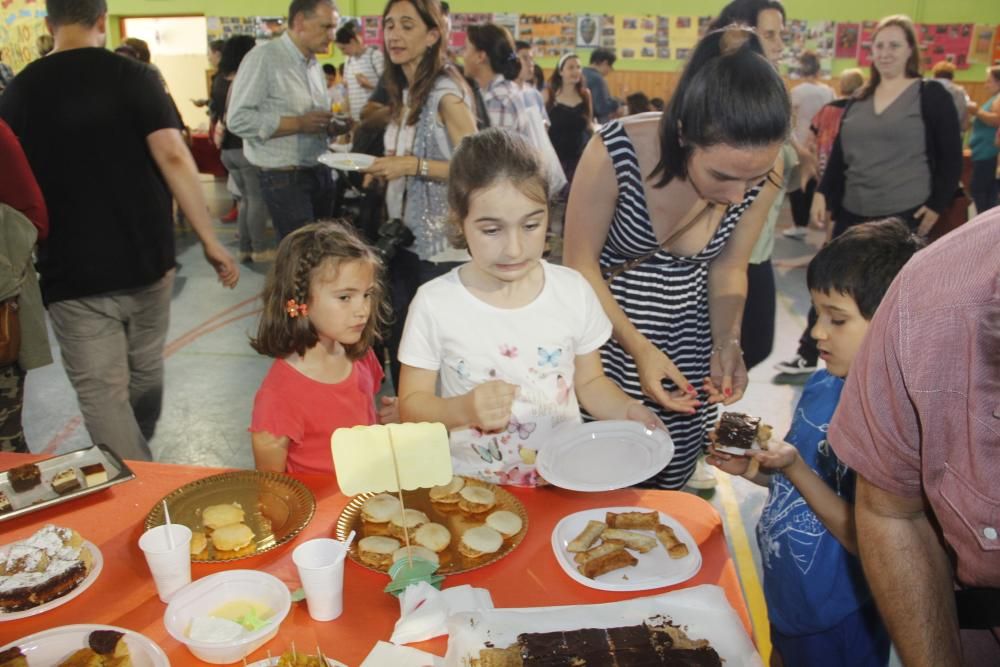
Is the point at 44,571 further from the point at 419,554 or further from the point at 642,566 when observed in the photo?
the point at 642,566

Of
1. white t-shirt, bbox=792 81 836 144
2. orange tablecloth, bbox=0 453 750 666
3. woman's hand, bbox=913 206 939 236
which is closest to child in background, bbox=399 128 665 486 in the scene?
orange tablecloth, bbox=0 453 750 666

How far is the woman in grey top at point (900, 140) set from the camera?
423 cm

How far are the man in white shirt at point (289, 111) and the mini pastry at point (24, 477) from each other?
349 centimetres

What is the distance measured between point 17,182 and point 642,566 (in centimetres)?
234

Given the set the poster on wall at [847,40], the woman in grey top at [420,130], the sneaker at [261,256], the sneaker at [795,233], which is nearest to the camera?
the woman in grey top at [420,130]

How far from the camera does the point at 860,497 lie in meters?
1.26

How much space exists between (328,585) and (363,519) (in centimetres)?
33

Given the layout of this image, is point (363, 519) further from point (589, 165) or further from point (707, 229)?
point (707, 229)

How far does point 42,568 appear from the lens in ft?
4.78

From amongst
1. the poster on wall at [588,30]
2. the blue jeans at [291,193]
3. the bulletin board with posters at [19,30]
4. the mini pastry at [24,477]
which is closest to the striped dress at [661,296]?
the mini pastry at [24,477]

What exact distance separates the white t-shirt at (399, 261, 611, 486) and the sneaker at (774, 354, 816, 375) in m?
3.37

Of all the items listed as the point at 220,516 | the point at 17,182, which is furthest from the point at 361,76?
the point at 220,516

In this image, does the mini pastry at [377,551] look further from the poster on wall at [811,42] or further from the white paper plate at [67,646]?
the poster on wall at [811,42]

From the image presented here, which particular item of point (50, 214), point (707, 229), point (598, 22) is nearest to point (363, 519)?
point (707, 229)
